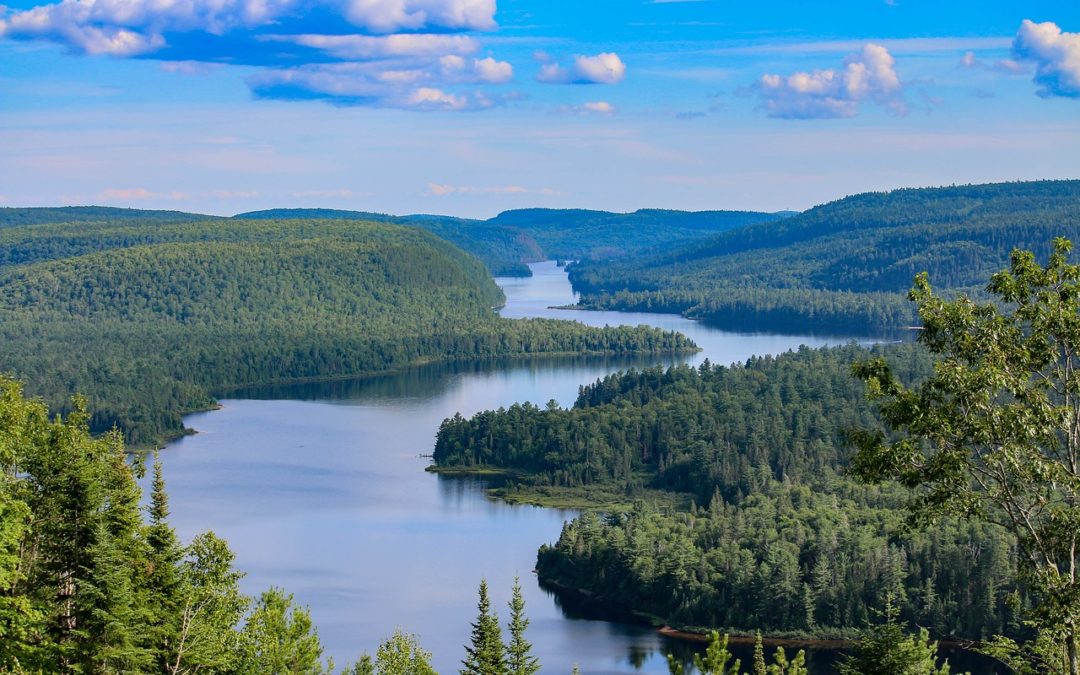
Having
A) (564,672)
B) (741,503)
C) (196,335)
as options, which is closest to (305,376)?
(196,335)

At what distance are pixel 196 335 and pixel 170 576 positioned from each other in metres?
141

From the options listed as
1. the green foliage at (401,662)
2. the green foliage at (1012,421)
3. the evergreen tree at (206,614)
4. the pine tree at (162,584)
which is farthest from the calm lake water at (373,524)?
the green foliage at (1012,421)

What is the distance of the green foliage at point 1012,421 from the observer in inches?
632

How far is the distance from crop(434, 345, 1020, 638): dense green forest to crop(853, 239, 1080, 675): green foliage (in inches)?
695

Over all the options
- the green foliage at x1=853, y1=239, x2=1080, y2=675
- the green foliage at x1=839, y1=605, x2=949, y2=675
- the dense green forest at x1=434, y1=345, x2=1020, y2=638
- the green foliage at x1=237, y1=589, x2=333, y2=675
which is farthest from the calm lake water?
the green foliage at x1=853, y1=239, x2=1080, y2=675

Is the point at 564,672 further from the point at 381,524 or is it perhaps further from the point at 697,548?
the point at 381,524

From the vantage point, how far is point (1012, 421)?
16.1m

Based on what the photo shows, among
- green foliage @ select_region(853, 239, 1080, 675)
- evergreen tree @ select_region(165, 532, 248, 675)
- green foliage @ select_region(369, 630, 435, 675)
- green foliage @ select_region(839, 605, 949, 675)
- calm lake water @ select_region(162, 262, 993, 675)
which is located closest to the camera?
green foliage @ select_region(853, 239, 1080, 675)

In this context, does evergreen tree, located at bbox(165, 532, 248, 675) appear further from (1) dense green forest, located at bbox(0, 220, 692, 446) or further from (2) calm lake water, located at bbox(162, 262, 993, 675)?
(1) dense green forest, located at bbox(0, 220, 692, 446)

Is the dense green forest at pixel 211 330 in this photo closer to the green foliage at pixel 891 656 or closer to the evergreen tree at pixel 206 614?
the evergreen tree at pixel 206 614

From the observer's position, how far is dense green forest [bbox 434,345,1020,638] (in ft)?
180

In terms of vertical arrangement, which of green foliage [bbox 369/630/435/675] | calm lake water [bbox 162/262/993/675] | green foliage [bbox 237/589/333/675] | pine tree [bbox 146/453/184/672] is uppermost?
pine tree [bbox 146/453/184/672]

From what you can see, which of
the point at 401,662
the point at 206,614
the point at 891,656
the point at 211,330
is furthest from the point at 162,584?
the point at 211,330

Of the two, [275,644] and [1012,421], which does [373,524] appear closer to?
[275,644]
